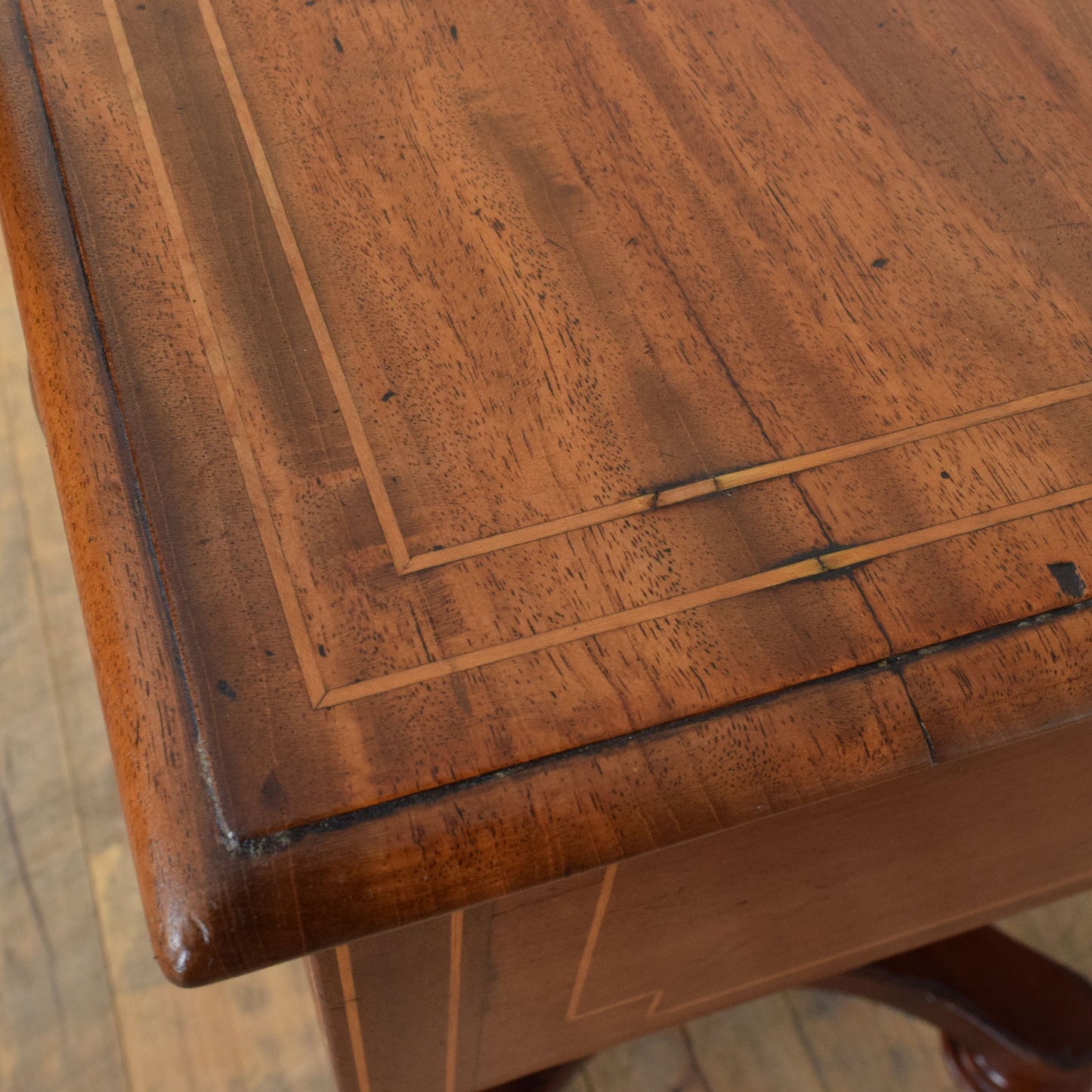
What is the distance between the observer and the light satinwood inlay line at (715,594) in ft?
1.39

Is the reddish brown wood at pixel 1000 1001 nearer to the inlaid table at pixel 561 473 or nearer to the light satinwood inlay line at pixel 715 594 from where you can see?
the inlaid table at pixel 561 473

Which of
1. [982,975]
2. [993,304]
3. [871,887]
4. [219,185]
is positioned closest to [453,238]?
[219,185]

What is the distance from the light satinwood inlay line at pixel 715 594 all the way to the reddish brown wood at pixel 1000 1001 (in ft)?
1.82

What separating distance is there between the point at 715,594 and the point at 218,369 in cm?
22

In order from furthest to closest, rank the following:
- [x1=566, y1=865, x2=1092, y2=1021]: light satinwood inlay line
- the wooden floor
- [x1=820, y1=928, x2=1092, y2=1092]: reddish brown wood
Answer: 1. the wooden floor
2. [x1=820, y1=928, x2=1092, y2=1092]: reddish brown wood
3. [x1=566, y1=865, x2=1092, y2=1021]: light satinwood inlay line

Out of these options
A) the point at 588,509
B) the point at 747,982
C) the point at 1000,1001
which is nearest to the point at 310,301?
the point at 588,509

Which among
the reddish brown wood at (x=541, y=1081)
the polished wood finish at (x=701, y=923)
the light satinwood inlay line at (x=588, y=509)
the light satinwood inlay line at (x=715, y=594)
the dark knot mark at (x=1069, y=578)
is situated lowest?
the reddish brown wood at (x=541, y=1081)

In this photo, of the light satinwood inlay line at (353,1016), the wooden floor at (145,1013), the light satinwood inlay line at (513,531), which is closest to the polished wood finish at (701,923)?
the light satinwood inlay line at (353,1016)

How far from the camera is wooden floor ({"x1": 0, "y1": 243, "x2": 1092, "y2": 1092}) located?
1.00 m

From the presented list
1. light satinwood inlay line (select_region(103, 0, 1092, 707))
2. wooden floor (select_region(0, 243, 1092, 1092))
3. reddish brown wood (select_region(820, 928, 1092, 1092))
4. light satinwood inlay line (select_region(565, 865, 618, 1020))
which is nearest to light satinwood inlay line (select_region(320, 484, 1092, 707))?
light satinwood inlay line (select_region(103, 0, 1092, 707))

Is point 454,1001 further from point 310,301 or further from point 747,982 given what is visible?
point 310,301

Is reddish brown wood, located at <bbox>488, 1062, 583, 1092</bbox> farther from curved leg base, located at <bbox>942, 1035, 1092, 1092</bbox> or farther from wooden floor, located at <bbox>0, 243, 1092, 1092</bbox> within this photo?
curved leg base, located at <bbox>942, 1035, 1092, 1092</bbox>

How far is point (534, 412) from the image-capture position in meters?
0.50

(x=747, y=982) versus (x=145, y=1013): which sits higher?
(x=747, y=982)
